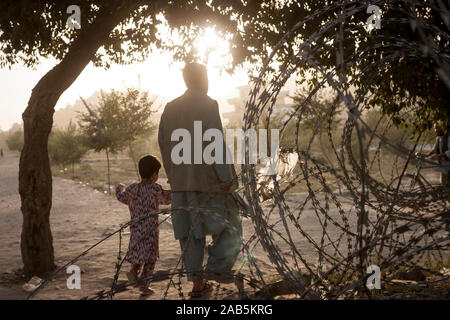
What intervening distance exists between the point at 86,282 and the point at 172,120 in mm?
2005

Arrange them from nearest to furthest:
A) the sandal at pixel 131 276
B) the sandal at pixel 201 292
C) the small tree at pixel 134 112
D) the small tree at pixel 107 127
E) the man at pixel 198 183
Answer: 1. the sandal at pixel 201 292
2. the man at pixel 198 183
3. the sandal at pixel 131 276
4. the small tree at pixel 107 127
5. the small tree at pixel 134 112

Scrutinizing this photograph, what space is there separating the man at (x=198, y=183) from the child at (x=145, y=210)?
345 mm

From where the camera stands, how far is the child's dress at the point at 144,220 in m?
4.65

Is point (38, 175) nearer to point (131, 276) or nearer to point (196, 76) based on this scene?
point (131, 276)

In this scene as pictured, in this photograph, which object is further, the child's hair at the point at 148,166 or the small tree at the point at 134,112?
the small tree at the point at 134,112

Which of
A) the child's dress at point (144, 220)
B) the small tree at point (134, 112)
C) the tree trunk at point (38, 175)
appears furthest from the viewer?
the small tree at point (134, 112)

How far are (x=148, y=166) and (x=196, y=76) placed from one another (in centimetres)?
101

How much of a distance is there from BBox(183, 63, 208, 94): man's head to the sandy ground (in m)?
1.74

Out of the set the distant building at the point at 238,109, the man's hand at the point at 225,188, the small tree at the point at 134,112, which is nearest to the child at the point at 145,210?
the man's hand at the point at 225,188

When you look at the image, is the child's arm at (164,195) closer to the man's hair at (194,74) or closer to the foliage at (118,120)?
the man's hair at (194,74)

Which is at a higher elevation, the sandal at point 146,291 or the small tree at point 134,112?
the small tree at point 134,112

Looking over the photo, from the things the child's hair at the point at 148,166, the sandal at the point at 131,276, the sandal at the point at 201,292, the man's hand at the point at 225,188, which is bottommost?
the sandal at the point at 201,292

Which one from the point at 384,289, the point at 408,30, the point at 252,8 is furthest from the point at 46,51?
the point at 384,289

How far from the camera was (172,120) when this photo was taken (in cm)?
445
